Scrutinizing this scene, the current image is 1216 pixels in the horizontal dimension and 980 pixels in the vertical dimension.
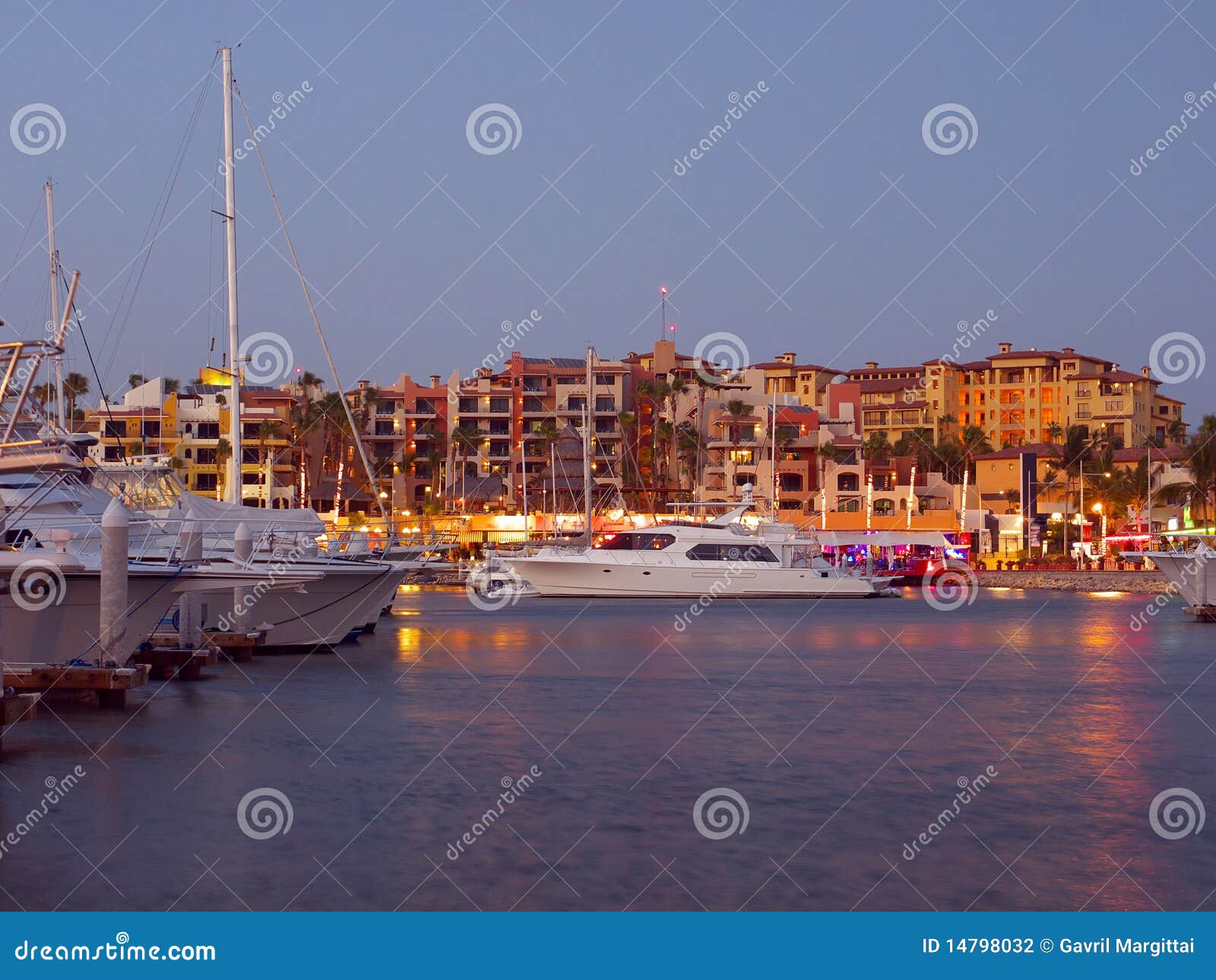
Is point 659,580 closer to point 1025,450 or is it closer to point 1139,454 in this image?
point 1025,450

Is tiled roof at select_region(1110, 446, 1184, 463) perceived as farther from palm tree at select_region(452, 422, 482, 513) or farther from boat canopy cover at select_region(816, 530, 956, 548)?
palm tree at select_region(452, 422, 482, 513)

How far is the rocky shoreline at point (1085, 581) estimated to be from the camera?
94.1 meters

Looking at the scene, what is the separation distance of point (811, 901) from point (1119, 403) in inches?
5169

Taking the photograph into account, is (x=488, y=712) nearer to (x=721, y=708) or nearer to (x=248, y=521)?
(x=721, y=708)

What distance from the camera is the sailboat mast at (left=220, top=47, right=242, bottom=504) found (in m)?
34.8

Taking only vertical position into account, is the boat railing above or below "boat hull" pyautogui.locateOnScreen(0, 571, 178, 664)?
above

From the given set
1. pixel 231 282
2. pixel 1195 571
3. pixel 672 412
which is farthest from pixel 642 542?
pixel 672 412

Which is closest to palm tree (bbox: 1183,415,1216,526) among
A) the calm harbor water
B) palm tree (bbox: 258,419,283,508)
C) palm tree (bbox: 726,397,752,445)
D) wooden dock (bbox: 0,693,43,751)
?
palm tree (bbox: 726,397,752,445)

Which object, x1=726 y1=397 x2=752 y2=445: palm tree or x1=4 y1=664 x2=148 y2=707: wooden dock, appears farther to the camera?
x1=726 y1=397 x2=752 y2=445: palm tree

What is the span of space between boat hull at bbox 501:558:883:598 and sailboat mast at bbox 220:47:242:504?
32.2m

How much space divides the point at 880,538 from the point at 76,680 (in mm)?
84277

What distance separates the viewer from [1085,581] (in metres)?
95.0

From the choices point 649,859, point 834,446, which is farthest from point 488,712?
point 834,446

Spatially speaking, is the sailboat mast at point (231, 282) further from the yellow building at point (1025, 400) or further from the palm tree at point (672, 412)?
the yellow building at point (1025, 400)
